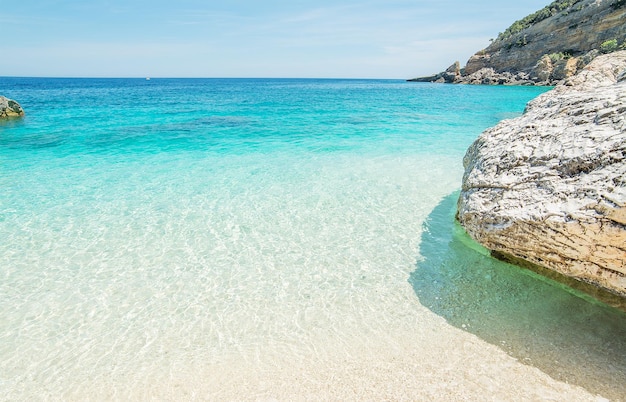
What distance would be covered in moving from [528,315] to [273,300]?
3.23 meters

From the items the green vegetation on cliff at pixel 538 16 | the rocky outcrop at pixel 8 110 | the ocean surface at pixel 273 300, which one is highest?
the green vegetation on cliff at pixel 538 16

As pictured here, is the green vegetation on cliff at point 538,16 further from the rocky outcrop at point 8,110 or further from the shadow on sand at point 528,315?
the rocky outcrop at point 8,110

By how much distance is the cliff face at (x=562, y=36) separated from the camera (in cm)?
5581

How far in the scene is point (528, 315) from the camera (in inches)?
172

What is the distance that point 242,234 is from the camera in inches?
261

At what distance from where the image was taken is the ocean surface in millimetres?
3568

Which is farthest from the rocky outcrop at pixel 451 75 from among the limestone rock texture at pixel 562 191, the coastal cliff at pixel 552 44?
the limestone rock texture at pixel 562 191

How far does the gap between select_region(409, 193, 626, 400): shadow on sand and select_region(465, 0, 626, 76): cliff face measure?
224 feet

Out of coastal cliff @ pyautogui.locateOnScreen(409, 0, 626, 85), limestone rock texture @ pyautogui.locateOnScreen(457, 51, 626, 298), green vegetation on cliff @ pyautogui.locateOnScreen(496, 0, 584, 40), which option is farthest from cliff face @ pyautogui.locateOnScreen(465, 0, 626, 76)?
limestone rock texture @ pyautogui.locateOnScreen(457, 51, 626, 298)

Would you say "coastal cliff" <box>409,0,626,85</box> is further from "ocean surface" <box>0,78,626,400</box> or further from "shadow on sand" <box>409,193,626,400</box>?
"shadow on sand" <box>409,193,626,400</box>

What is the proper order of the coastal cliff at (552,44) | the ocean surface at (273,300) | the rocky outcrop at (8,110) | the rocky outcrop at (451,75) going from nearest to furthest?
the ocean surface at (273,300) → the rocky outcrop at (8,110) → the coastal cliff at (552,44) → the rocky outcrop at (451,75)

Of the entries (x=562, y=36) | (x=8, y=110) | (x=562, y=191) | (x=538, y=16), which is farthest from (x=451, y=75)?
(x=562, y=191)

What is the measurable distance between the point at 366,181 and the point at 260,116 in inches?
652

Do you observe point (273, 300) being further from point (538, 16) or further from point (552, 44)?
point (538, 16)
